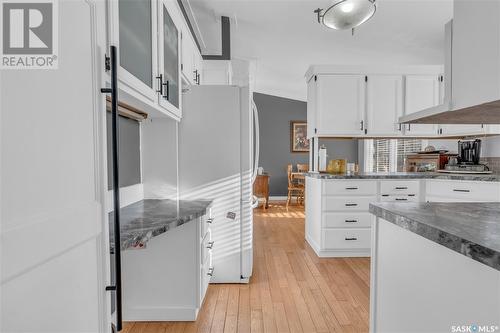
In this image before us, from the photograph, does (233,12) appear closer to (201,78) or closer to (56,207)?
(201,78)

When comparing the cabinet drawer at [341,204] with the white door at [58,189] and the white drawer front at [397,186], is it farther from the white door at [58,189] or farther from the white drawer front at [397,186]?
the white door at [58,189]

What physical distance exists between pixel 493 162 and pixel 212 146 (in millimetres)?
3339

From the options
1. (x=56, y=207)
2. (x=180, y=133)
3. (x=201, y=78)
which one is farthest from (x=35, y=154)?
(x=201, y=78)

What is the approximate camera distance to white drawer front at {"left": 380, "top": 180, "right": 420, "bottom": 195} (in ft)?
10.3

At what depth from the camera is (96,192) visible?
2.96 feet

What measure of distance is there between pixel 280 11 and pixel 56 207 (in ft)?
10.3

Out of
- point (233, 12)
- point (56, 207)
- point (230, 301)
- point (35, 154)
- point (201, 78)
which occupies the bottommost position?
point (230, 301)

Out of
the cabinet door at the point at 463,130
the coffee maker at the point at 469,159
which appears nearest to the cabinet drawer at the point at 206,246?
the coffee maker at the point at 469,159

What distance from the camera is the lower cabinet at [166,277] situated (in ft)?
6.07

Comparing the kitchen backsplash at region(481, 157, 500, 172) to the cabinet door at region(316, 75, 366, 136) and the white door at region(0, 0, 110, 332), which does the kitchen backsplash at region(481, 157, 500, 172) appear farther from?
the white door at region(0, 0, 110, 332)

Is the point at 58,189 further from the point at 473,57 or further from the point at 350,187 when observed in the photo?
the point at 350,187

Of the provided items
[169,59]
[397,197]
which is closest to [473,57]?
[169,59]

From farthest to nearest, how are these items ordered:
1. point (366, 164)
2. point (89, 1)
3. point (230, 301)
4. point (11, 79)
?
point (366, 164)
point (230, 301)
point (89, 1)
point (11, 79)

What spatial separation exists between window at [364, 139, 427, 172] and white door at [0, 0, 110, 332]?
211 inches
